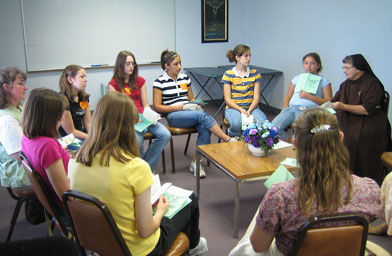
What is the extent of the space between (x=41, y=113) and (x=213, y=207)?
1552mm

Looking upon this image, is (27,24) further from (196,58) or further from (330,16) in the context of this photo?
(330,16)

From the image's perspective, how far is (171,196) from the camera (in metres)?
1.94

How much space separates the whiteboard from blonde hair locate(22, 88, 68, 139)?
378cm

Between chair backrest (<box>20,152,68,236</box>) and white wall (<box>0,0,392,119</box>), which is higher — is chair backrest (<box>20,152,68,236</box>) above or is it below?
below

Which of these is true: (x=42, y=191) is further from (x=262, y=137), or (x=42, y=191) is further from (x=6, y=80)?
(x=262, y=137)

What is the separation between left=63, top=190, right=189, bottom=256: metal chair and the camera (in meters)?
1.41

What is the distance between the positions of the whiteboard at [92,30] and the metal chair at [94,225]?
4.38 metres

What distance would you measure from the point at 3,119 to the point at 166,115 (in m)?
1.67

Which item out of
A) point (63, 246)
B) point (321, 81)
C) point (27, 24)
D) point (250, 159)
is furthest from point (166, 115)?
point (63, 246)

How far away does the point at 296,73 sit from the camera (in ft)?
17.2

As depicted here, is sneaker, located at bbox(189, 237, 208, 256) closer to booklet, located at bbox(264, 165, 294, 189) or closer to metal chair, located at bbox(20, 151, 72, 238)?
booklet, located at bbox(264, 165, 294, 189)

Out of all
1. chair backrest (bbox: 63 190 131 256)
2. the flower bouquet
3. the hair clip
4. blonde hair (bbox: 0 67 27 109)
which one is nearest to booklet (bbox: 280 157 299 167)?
the flower bouquet

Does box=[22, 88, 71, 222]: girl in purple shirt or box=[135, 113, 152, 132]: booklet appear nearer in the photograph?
box=[22, 88, 71, 222]: girl in purple shirt

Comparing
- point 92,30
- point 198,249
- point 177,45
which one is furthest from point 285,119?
point 92,30
